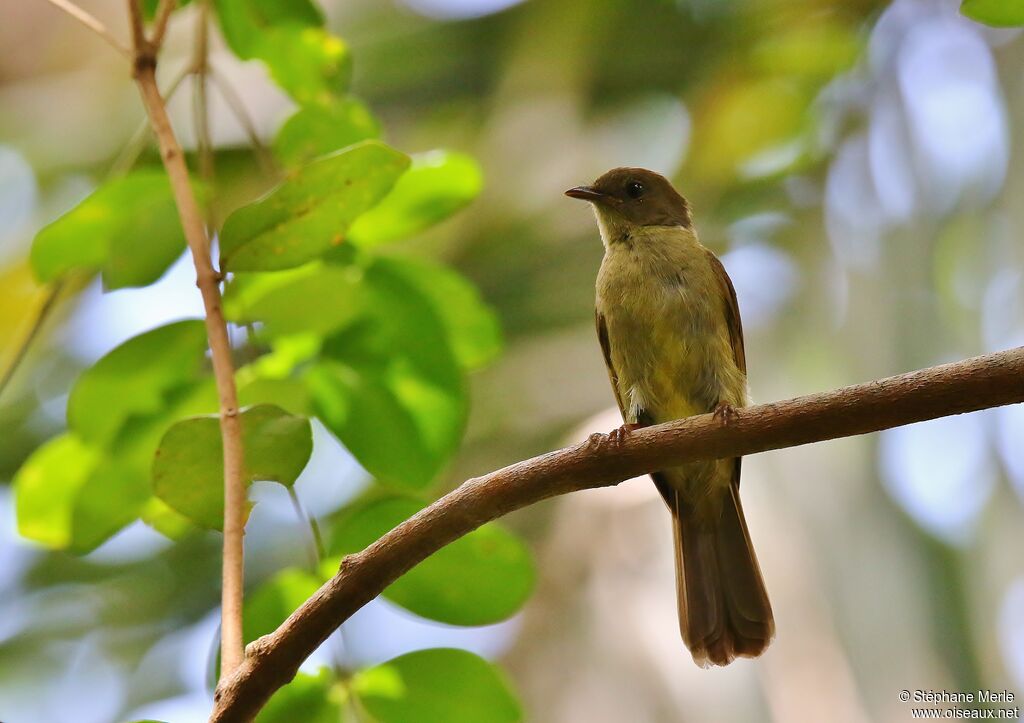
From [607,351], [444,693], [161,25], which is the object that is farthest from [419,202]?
[607,351]

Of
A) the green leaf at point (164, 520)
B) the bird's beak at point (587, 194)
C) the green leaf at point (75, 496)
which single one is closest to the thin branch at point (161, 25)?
the green leaf at point (75, 496)

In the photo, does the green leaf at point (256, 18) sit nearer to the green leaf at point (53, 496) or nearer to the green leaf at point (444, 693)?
the green leaf at point (53, 496)

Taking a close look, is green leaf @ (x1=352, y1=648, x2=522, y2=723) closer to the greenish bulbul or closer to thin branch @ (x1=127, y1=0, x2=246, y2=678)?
thin branch @ (x1=127, y1=0, x2=246, y2=678)

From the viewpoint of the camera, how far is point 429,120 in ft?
15.8

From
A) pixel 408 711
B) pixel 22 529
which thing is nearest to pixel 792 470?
pixel 408 711

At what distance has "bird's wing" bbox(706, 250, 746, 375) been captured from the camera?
350cm

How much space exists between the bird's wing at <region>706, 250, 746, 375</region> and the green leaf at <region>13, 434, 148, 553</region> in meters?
1.88

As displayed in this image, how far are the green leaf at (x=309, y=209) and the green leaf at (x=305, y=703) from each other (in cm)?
73

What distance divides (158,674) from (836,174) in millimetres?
2859

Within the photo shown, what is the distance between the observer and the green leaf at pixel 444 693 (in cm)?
198

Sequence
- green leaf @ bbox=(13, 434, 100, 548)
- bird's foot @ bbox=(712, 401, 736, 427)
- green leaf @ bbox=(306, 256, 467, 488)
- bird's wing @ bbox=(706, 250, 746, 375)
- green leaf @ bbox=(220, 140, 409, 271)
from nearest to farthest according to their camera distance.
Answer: bird's foot @ bbox=(712, 401, 736, 427) → green leaf @ bbox=(220, 140, 409, 271) → green leaf @ bbox=(306, 256, 467, 488) → green leaf @ bbox=(13, 434, 100, 548) → bird's wing @ bbox=(706, 250, 746, 375)

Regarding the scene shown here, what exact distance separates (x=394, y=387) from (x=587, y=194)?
1755mm

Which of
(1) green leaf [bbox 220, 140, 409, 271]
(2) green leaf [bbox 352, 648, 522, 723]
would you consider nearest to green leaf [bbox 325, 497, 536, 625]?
(2) green leaf [bbox 352, 648, 522, 723]

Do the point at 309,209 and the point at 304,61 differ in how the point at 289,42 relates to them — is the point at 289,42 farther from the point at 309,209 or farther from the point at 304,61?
the point at 309,209
